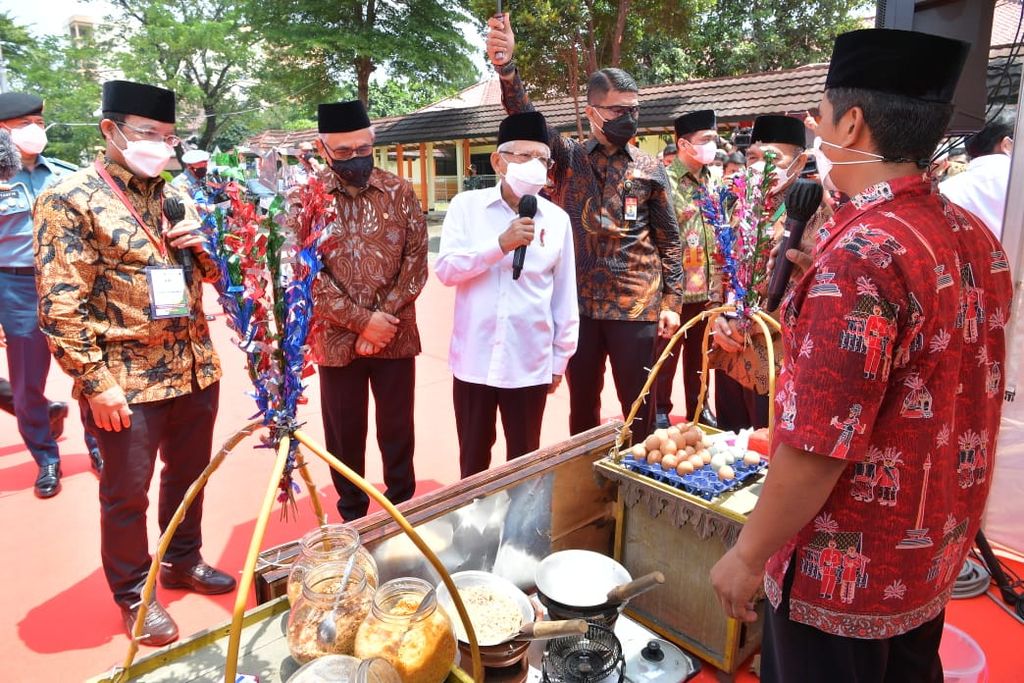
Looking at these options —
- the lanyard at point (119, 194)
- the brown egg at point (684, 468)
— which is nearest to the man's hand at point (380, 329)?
the lanyard at point (119, 194)

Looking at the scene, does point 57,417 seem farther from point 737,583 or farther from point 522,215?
point 737,583

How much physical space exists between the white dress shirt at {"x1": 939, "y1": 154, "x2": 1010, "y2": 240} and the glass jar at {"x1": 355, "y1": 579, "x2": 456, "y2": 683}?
2.85 meters

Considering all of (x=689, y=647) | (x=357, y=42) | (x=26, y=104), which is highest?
(x=357, y=42)

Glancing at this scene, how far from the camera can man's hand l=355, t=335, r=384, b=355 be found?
9.45 ft

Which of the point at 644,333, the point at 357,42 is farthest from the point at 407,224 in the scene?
the point at 357,42

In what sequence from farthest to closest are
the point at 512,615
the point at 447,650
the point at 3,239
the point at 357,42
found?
the point at 357,42 → the point at 3,239 → the point at 512,615 → the point at 447,650

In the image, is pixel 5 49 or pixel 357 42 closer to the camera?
pixel 357 42

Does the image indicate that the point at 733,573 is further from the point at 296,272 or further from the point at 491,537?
the point at 296,272

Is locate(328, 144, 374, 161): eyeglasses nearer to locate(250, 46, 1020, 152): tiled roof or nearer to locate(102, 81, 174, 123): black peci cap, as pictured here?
locate(102, 81, 174, 123): black peci cap

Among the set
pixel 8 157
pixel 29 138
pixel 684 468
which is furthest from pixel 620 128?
pixel 8 157

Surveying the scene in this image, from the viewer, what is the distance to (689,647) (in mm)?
2092

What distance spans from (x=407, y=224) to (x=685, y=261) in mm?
2131

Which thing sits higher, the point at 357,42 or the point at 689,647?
the point at 357,42

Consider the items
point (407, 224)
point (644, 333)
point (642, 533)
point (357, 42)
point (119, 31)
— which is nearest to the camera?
point (642, 533)
